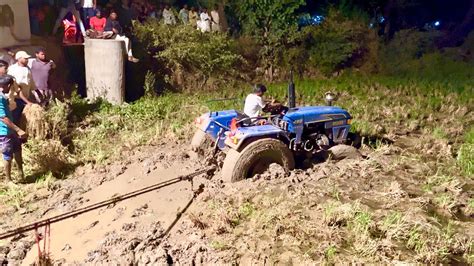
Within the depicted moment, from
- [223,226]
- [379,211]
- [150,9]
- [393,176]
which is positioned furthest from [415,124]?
[150,9]

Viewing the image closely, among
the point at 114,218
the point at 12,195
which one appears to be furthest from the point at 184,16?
the point at 114,218

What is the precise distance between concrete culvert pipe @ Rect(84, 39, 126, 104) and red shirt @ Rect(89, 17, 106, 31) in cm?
37

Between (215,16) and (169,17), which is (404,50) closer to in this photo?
(215,16)

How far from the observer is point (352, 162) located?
7.27 meters

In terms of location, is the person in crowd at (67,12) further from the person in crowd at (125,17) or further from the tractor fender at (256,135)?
the tractor fender at (256,135)

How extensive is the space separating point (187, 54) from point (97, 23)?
2.76 m

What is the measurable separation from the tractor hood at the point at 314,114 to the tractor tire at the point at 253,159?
0.58 meters

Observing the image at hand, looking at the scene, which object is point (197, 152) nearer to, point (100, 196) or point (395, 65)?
point (100, 196)

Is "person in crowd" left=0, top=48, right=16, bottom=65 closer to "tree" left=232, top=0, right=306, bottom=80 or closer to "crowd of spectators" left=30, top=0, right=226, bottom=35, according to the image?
"crowd of spectators" left=30, top=0, right=226, bottom=35

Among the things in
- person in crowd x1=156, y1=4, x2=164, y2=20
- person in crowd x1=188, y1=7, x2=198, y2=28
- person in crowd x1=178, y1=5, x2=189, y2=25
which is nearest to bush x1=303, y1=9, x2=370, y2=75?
person in crowd x1=188, y1=7, x2=198, y2=28

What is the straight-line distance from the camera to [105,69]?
36.7ft

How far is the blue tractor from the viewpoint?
631cm

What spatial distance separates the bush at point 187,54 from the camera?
1312 cm

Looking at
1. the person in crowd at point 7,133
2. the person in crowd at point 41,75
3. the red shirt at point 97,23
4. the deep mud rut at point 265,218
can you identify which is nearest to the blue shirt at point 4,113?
the person in crowd at point 7,133
